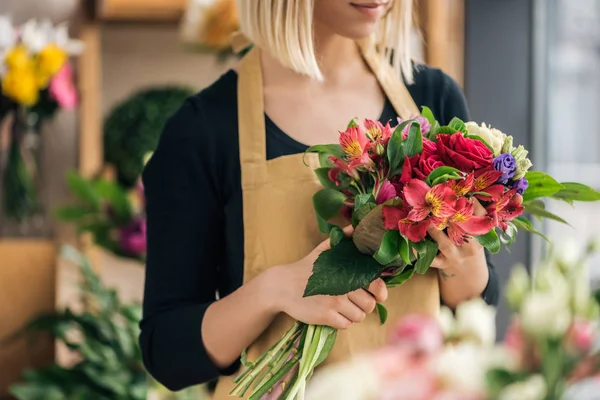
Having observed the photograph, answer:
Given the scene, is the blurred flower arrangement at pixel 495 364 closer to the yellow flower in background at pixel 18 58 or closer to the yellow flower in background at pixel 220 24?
the yellow flower in background at pixel 220 24

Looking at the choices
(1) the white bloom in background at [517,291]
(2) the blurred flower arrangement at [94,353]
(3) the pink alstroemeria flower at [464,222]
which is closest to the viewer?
(1) the white bloom in background at [517,291]

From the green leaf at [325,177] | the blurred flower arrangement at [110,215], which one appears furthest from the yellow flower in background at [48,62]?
the green leaf at [325,177]

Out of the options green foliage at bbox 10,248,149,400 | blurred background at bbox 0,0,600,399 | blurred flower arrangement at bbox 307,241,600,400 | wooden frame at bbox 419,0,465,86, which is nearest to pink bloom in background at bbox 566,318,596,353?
blurred flower arrangement at bbox 307,241,600,400

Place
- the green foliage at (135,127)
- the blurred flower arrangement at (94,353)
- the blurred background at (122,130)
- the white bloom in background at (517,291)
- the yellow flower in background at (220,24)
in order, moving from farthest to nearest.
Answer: the green foliage at (135,127), the yellow flower in background at (220,24), the blurred flower arrangement at (94,353), the blurred background at (122,130), the white bloom in background at (517,291)

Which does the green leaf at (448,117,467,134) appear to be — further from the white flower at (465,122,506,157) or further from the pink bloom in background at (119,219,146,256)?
the pink bloom in background at (119,219,146,256)

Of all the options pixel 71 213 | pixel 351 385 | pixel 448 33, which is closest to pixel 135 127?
pixel 71 213

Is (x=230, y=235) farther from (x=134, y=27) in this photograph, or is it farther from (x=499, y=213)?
(x=134, y=27)

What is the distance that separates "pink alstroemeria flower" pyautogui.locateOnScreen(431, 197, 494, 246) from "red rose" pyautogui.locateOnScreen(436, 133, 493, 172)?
4cm

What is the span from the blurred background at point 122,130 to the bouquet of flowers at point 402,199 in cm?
131

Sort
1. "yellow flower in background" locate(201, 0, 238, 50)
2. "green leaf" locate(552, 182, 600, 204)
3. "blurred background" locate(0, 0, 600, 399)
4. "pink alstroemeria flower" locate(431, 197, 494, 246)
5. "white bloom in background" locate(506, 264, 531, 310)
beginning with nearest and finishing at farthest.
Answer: "white bloom in background" locate(506, 264, 531, 310) → "pink alstroemeria flower" locate(431, 197, 494, 246) → "green leaf" locate(552, 182, 600, 204) → "blurred background" locate(0, 0, 600, 399) → "yellow flower in background" locate(201, 0, 238, 50)

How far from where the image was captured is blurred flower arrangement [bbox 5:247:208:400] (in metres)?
2.53

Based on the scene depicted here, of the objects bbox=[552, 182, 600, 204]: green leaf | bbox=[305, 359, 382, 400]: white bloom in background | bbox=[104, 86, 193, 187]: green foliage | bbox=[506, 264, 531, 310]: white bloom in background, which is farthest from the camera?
bbox=[104, 86, 193, 187]: green foliage

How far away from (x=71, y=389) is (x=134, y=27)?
122 cm

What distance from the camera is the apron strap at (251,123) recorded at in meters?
1.20
